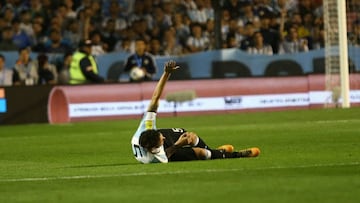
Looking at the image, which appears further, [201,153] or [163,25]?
[163,25]

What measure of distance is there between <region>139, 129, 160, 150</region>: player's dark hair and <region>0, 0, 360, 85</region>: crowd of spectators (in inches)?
566

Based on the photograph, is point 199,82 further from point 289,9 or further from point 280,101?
point 289,9

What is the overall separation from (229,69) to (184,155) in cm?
1419

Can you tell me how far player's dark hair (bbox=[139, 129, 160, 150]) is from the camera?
13.2 meters

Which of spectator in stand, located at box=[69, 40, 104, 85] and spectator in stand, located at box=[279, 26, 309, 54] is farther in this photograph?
spectator in stand, located at box=[279, 26, 309, 54]

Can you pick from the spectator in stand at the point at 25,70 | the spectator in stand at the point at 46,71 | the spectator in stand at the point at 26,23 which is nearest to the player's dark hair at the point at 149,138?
the spectator in stand at the point at 25,70

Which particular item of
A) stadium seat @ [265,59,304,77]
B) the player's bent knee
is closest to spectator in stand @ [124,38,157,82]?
stadium seat @ [265,59,304,77]

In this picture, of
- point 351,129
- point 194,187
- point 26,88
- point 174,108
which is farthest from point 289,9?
point 194,187

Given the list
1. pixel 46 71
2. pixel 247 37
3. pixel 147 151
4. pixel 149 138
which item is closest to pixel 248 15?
pixel 247 37

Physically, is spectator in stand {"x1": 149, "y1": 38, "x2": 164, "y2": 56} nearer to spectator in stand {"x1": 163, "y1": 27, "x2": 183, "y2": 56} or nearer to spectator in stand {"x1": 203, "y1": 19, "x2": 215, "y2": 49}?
spectator in stand {"x1": 163, "y1": 27, "x2": 183, "y2": 56}

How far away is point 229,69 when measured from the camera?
28.1 metres

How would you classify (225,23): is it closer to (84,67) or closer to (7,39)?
(84,67)

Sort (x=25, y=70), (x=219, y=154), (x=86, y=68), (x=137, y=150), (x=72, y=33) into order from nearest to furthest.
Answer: (x=137, y=150)
(x=219, y=154)
(x=86, y=68)
(x=25, y=70)
(x=72, y=33)

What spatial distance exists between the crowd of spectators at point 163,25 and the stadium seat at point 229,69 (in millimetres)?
900
